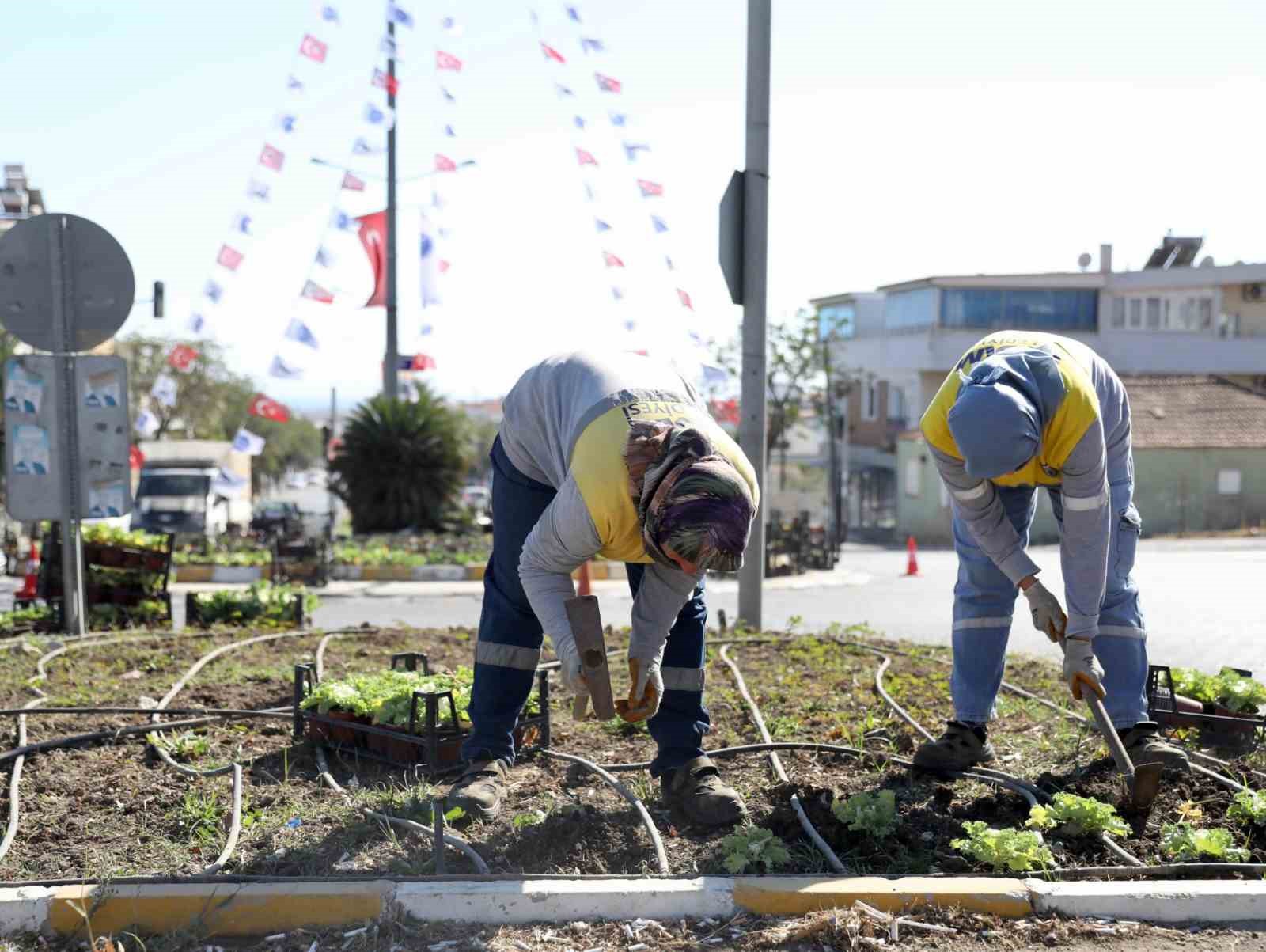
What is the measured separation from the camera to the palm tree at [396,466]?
23.0 meters

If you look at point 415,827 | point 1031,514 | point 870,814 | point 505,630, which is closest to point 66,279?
point 505,630

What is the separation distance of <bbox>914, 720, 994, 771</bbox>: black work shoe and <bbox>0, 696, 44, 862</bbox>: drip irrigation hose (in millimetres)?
3030

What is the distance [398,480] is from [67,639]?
15.2 meters

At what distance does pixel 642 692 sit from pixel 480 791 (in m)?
0.67

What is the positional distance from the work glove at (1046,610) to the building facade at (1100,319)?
1560 inches

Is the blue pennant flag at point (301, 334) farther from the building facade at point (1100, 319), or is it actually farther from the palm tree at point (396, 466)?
the building facade at point (1100, 319)

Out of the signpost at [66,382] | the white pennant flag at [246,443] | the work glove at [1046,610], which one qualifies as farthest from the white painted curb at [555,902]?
the white pennant flag at [246,443]

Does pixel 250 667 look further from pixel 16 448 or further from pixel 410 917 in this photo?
pixel 410 917

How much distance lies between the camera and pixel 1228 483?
123 ft

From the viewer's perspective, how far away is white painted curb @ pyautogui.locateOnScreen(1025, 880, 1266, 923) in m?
3.32

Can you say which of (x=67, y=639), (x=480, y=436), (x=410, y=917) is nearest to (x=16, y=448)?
(x=67, y=639)

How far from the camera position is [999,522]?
443cm

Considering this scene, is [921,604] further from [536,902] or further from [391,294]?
[391,294]

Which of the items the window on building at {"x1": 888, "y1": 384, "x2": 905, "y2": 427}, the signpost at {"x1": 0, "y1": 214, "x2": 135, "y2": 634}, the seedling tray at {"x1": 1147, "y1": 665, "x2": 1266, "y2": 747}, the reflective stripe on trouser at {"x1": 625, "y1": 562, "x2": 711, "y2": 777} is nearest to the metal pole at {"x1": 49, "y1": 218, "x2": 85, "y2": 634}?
the signpost at {"x1": 0, "y1": 214, "x2": 135, "y2": 634}
